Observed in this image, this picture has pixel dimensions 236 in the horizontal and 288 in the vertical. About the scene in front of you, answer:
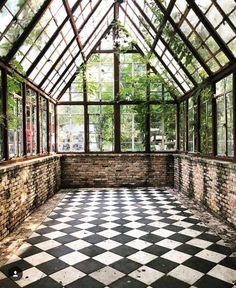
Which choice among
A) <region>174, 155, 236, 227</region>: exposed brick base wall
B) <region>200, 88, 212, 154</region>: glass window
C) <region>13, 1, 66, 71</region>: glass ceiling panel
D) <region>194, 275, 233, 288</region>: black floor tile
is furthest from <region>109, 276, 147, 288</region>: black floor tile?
<region>13, 1, 66, 71</region>: glass ceiling panel

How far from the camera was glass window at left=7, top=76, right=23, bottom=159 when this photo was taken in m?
5.41

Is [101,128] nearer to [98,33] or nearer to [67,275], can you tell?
[98,33]

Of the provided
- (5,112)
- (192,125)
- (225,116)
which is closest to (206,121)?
(225,116)

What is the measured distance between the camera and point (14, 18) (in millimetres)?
4660

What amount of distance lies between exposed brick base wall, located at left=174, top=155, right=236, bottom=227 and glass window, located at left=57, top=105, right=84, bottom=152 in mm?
3470

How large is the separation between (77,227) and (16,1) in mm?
3807

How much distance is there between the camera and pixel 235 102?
5180 millimetres

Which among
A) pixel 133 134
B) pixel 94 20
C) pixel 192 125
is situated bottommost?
pixel 133 134

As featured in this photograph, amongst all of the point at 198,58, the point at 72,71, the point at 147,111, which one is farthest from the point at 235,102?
the point at 72,71

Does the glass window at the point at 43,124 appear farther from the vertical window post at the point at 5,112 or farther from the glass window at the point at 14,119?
the vertical window post at the point at 5,112

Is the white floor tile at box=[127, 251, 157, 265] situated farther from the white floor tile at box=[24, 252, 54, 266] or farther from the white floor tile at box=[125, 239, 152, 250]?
the white floor tile at box=[24, 252, 54, 266]

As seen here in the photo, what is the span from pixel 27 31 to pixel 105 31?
208 inches

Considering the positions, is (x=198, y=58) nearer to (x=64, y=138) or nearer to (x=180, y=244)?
(x=180, y=244)

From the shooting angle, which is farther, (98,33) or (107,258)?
(98,33)
